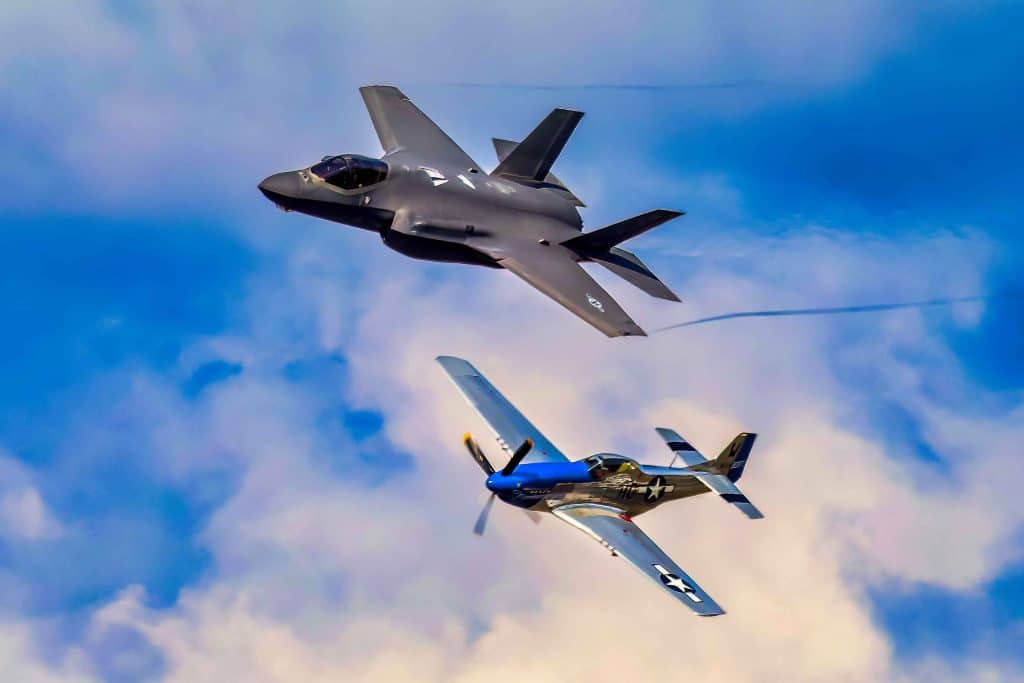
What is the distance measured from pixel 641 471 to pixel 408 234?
10.6 metres

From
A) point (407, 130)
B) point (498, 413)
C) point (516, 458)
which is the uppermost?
point (407, 130)

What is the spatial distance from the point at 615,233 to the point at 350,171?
8.87m

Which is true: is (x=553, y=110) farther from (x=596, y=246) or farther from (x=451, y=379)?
(x=451, y=379)

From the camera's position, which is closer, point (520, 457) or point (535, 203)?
point (520, 457)

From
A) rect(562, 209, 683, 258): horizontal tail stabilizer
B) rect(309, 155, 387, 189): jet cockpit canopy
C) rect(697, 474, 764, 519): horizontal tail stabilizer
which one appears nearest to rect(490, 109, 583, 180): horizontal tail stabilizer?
rect(562, 209, 683, 258): horizontal tail stabilizer

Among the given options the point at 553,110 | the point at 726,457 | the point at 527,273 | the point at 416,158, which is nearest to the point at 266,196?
the point at 416,158

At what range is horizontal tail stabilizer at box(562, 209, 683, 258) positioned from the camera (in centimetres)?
3897

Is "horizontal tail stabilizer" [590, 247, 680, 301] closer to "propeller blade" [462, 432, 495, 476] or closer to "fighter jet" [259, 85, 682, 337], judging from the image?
"fighter jet" [259, 85, 682, 337]

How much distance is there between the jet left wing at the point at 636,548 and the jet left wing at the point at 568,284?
5.70 meters

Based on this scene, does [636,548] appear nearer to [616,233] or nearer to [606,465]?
[606,465]

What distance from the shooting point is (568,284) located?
37.8m

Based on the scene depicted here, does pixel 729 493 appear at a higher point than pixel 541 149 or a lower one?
lower

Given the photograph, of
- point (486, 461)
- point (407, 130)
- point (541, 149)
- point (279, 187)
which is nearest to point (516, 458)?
point (486, 461)

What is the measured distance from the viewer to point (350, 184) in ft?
124
